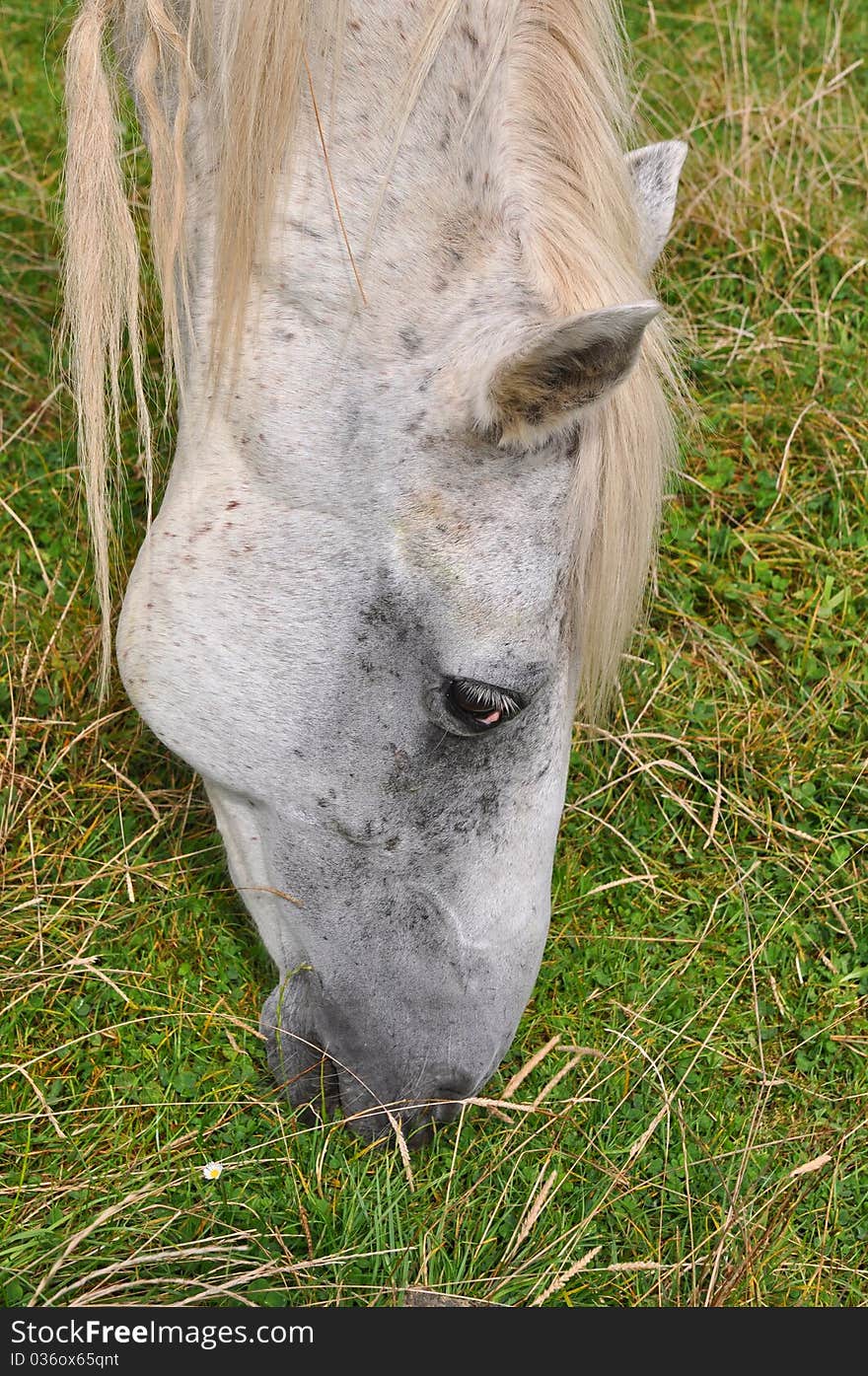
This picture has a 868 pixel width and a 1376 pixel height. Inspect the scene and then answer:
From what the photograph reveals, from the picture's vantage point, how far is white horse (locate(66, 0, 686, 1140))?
1.85 m

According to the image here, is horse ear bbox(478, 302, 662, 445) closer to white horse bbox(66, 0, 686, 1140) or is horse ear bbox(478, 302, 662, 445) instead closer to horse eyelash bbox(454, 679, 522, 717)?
white horse bbox(66, 0, 686, 1140)

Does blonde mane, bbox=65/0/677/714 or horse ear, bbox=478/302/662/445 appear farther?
blonde mane, bbox=65/0/677/714

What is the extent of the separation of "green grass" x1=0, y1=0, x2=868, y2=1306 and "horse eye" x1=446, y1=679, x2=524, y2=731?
0.76m

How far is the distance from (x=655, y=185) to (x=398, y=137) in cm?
58

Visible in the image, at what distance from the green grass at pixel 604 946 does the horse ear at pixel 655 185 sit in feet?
4.40

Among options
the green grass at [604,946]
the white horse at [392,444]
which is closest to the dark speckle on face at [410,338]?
the white horse at [392,444]

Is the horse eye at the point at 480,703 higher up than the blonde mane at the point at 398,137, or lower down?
lower down

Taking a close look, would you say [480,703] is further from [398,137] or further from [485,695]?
[398,137]

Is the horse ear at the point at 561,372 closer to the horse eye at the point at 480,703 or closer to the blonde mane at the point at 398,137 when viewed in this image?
the blonde mane at the point at 398,137

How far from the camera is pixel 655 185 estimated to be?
222 centimetres

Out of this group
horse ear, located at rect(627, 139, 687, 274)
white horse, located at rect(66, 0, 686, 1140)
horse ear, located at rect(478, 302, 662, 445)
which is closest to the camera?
horse ear, located at rect(478, 302, 662, 445)

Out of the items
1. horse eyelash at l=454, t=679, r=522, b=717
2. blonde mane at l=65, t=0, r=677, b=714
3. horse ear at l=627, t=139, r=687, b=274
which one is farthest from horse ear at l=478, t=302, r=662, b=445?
horse ear at l=627, t=139, r=687, b=274

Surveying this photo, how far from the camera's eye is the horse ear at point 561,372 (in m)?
1.62

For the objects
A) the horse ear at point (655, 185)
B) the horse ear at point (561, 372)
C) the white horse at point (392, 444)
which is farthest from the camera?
the horse ear at point (655, 185)
